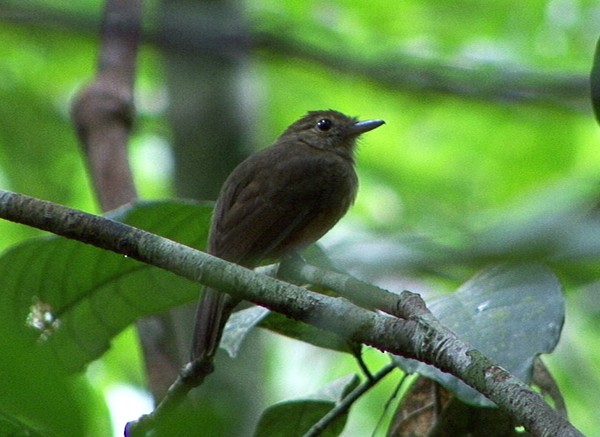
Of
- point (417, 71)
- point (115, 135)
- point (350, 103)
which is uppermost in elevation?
point (115, 135)

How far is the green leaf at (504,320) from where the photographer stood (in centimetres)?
216

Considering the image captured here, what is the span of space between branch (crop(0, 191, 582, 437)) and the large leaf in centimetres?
68

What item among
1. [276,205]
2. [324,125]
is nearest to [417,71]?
[324,125]

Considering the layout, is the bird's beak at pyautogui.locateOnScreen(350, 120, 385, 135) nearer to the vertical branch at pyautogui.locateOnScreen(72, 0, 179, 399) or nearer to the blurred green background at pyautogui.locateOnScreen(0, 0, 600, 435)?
the blurred green background at pyautogui.locateOnScreen(0, 0, 600, 435)

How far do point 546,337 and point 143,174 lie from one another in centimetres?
575

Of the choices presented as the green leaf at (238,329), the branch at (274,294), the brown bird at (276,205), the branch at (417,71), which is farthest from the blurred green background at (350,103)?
the branch at (274,294)

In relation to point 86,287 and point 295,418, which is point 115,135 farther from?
point 295,418

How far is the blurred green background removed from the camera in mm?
5008

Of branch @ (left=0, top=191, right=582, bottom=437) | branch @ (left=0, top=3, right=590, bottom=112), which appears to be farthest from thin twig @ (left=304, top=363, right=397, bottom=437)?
branch @ (left=0, top=3, right=590, bottom=112)

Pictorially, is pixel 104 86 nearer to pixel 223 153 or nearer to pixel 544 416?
pixel 223 153

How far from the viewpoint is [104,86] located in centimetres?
386

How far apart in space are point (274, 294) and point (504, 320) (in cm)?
67

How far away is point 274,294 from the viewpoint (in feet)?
6.13

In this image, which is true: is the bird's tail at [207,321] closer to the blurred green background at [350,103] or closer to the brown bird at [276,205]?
the brown bird at [276,205]
